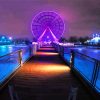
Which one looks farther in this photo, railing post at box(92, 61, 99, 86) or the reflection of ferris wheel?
the reflection of ferris wheel

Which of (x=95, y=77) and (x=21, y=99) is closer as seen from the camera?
(x=21, y=99)

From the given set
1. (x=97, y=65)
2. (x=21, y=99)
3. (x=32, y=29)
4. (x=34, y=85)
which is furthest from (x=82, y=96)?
(x=32, y=29)

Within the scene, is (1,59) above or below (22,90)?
above

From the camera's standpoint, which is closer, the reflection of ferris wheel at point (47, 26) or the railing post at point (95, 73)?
the railing post at point (95, 73)

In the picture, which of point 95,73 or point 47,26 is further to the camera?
point 47,26

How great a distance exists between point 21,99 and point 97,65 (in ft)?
8.11

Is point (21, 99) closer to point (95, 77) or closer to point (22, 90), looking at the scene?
point (22, 90)

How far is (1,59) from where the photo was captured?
1105 centimetres

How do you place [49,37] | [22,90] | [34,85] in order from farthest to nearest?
[49,37] < [34,85] < [22,90]

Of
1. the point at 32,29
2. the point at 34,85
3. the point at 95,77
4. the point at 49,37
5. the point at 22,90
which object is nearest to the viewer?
the point at 95,77

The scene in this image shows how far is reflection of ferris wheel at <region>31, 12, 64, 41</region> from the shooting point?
9874 cm

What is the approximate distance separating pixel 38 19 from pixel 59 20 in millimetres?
7333

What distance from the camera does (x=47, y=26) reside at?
341 ft

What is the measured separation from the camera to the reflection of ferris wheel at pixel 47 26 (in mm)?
98738
